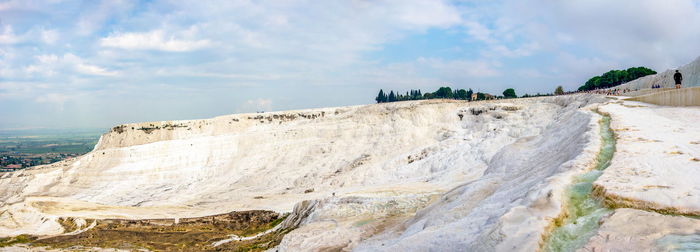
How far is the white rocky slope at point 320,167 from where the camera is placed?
14.8m

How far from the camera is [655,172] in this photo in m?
7.65

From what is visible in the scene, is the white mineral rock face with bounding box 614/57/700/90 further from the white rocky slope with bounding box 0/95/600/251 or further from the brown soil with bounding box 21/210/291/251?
the brown soil with bounding box 21/210/291/251

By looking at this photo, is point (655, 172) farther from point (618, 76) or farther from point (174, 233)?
point (618, 76)

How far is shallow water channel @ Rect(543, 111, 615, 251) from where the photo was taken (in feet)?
18.7

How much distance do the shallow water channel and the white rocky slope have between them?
99 centimetres

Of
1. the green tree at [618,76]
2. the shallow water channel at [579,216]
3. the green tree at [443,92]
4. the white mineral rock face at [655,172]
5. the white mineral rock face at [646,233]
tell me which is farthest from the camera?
the green tree at [443,92]

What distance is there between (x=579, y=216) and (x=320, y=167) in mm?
30654

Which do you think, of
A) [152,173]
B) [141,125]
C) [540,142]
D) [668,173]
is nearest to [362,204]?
[540,142]

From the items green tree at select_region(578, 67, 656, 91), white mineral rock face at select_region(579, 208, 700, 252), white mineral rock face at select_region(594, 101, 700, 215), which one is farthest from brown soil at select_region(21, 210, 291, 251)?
green tree at select_region(578, 67, 656, 91)

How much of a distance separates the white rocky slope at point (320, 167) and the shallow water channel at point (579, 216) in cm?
99

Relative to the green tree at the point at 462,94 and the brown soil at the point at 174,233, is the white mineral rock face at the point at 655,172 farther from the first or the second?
the green tree at the point at 462,94

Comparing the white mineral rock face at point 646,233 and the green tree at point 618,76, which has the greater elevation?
the green tree at point 618,76

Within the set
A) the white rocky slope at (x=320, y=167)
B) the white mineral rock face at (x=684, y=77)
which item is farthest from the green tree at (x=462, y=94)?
the white rocky slope at (x=320, y=167)

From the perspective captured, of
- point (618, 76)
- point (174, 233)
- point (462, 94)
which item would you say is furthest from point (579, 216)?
point (462, 94)
